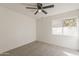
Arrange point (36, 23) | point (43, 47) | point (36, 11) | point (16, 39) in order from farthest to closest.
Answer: point (16, 39)
point (43, 47)
point (36, 23)
point (36, 11)

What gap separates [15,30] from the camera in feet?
8.27

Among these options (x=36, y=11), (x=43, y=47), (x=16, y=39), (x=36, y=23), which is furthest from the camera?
(x=16, y=39)

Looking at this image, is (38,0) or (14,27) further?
(14,27)

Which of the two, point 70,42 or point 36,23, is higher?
point 36,23

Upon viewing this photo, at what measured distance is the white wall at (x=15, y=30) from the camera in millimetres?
2086

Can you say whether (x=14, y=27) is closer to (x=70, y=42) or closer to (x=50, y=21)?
(x=50, y=21)

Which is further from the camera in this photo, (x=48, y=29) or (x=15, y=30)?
(x=15, y=30)

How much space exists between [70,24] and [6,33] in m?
→ 1.95

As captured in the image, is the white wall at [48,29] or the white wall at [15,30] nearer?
the white wall at [48,29]

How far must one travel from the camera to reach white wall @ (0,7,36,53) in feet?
6.84

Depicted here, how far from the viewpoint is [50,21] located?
2.17 m

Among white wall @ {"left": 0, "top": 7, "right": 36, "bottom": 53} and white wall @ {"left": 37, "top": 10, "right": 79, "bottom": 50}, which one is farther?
white wall @ {"left": 0, "top": 7, "right": 36, "bottom": 53}

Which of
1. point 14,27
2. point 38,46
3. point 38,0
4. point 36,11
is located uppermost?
point 36,11

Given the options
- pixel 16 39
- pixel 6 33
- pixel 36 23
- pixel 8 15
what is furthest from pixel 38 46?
pixel 8 15
